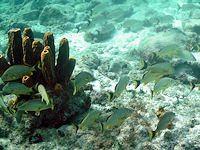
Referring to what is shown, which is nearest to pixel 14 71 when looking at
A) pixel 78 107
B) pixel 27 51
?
pixel 27 51

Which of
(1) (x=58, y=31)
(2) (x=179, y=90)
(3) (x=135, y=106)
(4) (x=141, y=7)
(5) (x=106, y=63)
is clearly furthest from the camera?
(4) (x=141, y=7)

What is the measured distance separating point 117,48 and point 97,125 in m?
6.59

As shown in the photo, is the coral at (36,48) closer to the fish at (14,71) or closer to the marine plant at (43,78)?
the marine plant at (43,78)

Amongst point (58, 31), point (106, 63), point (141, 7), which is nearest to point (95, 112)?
point (106, 63)

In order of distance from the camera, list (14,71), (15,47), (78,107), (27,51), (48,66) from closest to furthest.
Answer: (14,71), (48,66), (27,51), (15,47), (78,107)

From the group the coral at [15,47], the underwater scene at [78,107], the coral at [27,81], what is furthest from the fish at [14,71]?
the coral at [15,47]

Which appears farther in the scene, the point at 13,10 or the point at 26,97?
the point at 13,10

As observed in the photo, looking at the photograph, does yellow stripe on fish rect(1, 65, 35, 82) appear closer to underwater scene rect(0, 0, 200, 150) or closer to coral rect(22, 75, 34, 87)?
underwater scene rect(0, 0, 200, 150)

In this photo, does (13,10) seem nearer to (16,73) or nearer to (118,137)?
(16,73)

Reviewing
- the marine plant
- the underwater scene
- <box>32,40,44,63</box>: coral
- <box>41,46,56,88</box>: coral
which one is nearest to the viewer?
the underwater scene

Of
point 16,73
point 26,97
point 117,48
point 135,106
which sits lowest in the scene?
point 117,48

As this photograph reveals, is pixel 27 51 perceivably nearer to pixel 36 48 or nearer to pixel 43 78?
pixel 36 48

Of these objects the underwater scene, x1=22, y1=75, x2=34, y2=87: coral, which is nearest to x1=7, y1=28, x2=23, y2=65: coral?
the underwater scene

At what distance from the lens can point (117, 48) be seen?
8.95m
